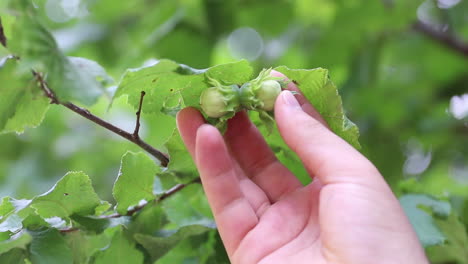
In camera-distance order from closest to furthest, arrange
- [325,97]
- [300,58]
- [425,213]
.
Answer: [325,97], [425,213], [300,58]

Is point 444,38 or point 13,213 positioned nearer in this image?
point 13,213

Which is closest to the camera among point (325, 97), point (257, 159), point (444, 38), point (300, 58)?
point (325, 97)

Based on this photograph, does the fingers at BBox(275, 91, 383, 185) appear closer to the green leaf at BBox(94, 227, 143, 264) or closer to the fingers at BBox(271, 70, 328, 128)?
the fingers at BBox(271, 70, 328, 128)

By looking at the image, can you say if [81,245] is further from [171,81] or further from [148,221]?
[171,81]

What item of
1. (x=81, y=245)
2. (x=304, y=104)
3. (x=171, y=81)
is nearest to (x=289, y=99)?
(x=304, y=104)

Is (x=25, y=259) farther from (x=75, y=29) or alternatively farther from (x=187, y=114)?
(x=75, y=29)

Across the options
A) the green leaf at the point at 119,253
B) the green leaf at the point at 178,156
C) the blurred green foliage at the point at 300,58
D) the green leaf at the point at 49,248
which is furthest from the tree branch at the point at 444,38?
the green leaf at the point at 49,248
